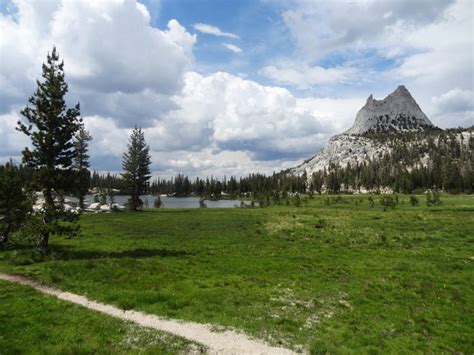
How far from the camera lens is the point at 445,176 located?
7411 inches

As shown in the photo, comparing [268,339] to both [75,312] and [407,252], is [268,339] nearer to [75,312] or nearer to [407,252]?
[75,312]

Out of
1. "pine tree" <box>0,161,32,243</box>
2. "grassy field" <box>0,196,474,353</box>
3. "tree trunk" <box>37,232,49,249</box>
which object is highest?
"pine tree" <box>0,161,32,243</box>

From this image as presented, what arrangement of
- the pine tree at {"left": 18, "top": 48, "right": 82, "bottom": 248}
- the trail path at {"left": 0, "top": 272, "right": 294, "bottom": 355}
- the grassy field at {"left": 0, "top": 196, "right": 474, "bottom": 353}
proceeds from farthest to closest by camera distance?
the pine tree at {"left": 18, "top": 48, "right": 82, "bottom": 248}, the grassy field at {"left": 0, "top": 196, "right": 474, "bottom": 353}, the trail path at {"left": 0, "top": 272, "right": 294, "bottom": 355}

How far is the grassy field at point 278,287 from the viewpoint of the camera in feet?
47.9

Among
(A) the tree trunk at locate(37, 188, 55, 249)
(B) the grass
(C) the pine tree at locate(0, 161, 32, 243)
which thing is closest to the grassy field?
(B) the grass

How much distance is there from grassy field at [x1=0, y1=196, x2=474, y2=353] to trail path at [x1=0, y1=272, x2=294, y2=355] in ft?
2.28

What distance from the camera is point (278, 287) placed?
72.2 feet

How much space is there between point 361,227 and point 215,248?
28.1 metres

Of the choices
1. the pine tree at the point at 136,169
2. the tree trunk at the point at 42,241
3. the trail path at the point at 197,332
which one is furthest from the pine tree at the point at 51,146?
the pine tree at the point at 136,169

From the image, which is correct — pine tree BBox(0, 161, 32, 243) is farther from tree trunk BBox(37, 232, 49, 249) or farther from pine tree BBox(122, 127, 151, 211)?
pine tree BBox(122, 127, 151, 211)

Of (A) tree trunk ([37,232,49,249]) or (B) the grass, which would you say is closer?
(B) the grass

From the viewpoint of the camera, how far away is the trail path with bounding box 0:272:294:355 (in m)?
12.9

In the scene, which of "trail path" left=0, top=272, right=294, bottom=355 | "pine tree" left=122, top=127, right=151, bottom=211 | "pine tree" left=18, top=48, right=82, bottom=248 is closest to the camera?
"trail path" left=0, top=272, right=294, bottom=355

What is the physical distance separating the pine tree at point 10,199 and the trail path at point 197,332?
64.6ft
